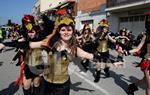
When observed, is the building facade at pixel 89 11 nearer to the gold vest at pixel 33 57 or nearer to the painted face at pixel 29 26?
the painted face at pixel 29 26

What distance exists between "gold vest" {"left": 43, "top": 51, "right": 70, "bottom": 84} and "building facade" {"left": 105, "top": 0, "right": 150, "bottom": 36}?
74.9ft

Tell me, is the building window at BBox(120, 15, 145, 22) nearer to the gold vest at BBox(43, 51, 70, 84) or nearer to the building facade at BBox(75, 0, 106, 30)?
the building facade at BBox(75, 0, 106, 30)

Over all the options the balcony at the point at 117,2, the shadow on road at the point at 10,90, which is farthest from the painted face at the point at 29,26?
the balcony at the point at 117,2

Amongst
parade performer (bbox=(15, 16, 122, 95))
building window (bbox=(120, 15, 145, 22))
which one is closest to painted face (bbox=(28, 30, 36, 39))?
parade performer (bbox=(15, 16, 122, 95))

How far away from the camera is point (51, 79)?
4387 millimetres

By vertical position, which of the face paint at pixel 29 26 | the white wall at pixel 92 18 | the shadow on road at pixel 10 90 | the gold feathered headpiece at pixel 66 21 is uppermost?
the gold feathered headpiece at pixel 66 21

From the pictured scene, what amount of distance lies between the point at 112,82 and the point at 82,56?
4836 millimetres

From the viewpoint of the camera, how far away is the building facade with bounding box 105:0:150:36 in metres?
28.2

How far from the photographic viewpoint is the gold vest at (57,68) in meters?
4.36

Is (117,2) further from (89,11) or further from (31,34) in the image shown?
(31,34)

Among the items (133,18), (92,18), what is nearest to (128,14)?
(133,18)

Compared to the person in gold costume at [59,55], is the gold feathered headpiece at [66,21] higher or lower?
higher

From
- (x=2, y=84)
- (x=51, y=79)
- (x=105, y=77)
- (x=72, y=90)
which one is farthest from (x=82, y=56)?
(x=105, y=77)

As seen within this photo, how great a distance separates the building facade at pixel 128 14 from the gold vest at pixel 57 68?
22.8m
